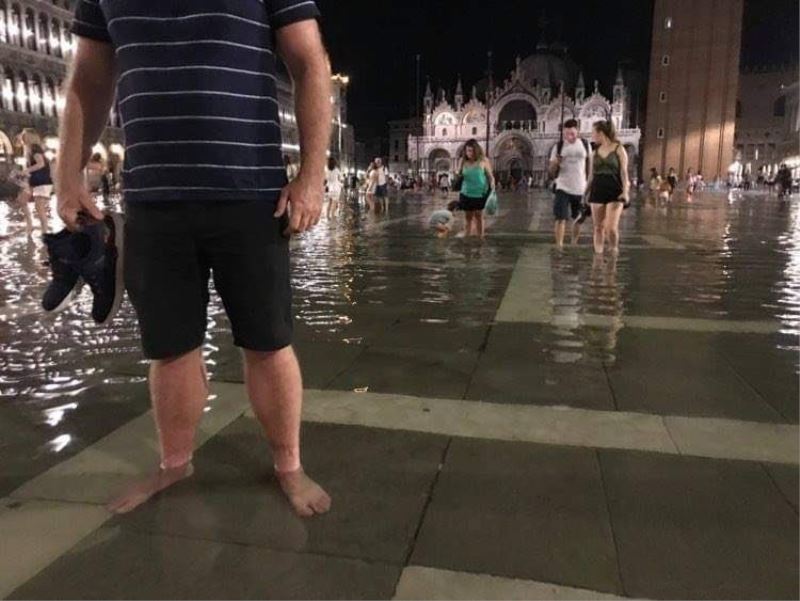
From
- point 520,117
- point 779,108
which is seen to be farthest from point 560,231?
point 779,108

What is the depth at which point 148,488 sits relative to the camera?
2.56 metres

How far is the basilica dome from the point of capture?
98250 millimetres

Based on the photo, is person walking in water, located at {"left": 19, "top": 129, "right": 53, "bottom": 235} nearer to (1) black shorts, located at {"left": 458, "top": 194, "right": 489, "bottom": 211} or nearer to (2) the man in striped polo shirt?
(1) black shorts, located at {"left": 458, "top": 194, "right": 489, "bottom": 211}

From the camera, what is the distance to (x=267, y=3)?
2336 millimetres

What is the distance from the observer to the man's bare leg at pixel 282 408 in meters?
2.57

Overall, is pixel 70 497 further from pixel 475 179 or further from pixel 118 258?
pixel 475 179

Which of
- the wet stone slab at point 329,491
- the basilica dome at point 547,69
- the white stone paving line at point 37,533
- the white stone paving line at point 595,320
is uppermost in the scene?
the basilica dome at point 547,69

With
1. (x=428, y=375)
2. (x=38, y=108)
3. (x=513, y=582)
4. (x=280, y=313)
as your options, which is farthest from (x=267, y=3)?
(x=38, y=108)

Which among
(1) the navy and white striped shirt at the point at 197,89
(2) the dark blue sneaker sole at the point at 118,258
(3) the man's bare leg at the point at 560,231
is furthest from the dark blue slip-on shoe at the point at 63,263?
(3) the man's bare leg at the point at 560,231

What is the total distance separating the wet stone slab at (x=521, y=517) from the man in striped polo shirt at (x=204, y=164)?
0.46m

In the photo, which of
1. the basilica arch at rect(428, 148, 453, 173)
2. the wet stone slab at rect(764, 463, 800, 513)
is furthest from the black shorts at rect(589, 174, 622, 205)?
the basilica arch at rect(428, 148, 453, 173)

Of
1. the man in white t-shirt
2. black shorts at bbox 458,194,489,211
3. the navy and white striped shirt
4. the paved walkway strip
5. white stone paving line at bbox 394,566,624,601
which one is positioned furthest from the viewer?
black shorts at bbox 458,194,489,211

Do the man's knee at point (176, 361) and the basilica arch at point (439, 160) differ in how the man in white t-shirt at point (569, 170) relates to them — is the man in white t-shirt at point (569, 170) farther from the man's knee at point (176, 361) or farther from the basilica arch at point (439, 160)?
the basilica arch at point (439, 160)

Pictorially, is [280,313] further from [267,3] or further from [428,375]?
[428,375]
